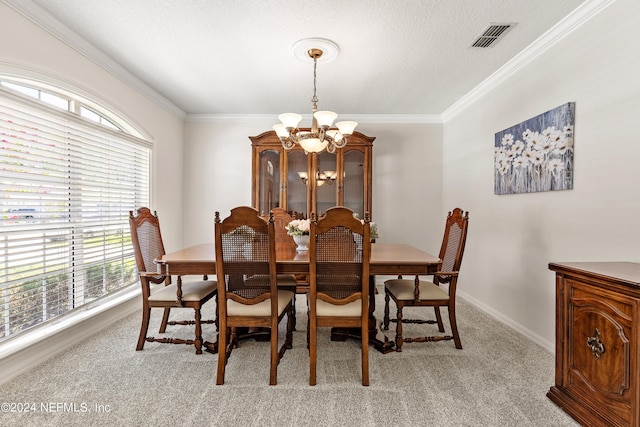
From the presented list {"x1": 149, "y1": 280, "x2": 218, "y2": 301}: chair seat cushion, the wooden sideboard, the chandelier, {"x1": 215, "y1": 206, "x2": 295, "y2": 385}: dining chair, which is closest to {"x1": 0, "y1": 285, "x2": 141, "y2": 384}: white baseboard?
{"x1": 149, "y1": 280, "x2": 218, "y2": 301}: chair seat cushion

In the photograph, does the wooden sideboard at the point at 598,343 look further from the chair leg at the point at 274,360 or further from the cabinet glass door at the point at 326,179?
the cabinet glass door at the point at 326,179

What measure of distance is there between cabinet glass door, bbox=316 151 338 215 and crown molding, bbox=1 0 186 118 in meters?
2.14

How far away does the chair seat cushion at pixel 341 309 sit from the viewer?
1.89 metres

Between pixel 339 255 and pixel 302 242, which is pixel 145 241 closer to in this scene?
pixel 302 242

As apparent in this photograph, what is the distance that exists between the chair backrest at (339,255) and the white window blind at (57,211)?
6.53 ft

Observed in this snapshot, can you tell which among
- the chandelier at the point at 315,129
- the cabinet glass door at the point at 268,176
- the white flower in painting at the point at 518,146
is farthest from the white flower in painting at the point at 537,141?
the cabinet glass door at the point at 268,176

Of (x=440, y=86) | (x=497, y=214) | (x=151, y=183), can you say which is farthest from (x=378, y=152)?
(x=151, y=183)

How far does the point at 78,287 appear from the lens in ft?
8.41

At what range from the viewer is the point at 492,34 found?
2328mm

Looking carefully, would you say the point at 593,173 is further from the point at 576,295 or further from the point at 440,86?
the point at 440,86

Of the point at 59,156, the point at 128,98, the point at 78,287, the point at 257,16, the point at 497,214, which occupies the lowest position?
the point at 78,287

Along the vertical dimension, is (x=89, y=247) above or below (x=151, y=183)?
below

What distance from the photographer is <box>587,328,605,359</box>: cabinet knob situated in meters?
1.44

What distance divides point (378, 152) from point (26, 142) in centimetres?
371
